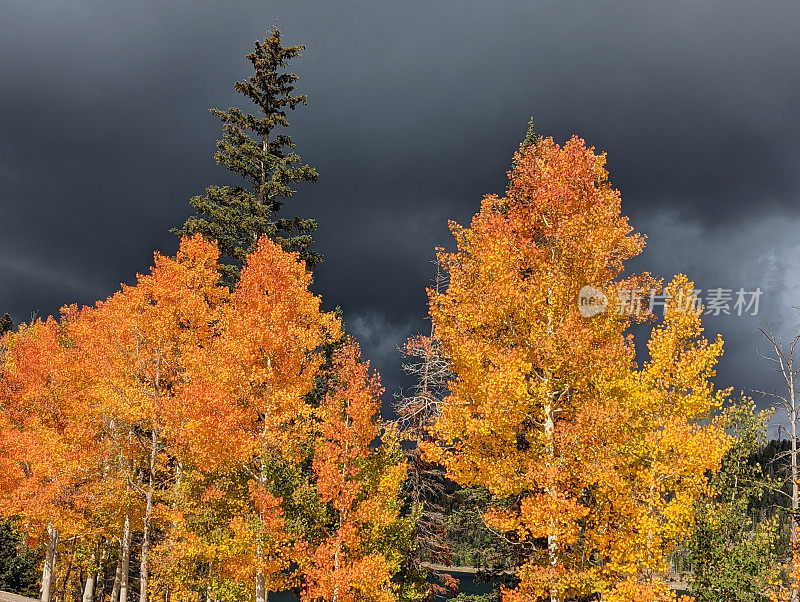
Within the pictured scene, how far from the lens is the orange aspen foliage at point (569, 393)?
36.9 ft

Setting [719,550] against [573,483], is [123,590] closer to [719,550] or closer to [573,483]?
[573,483]

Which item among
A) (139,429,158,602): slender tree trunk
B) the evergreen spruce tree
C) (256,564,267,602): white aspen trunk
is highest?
the evergreen spruce tree

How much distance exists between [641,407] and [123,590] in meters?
21.4

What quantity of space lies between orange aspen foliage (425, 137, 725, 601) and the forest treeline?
6 centimetres

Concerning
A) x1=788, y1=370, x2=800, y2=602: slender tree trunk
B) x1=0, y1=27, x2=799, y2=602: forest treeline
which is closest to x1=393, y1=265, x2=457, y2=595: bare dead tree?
x1=0, y1=27, x2=799, y2=602: forest treeline

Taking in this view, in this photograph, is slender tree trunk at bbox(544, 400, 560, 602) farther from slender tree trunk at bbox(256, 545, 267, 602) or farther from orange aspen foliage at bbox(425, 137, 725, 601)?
slender tree trunk at bbox(256, 545, 267, 602)

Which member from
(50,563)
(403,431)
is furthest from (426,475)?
(50,563)

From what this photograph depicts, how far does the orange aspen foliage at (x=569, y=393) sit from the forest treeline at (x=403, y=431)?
0.19 feet

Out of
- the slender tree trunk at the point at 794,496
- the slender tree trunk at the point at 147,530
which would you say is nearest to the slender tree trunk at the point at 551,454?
the slender tree trunk at the point at 794,496

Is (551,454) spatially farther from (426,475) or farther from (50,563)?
(50,563)

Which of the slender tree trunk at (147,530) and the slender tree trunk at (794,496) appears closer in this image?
the slender tree trunk at (794,496)

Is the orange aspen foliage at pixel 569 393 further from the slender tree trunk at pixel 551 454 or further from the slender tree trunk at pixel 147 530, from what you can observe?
the slender tree trunk at pixel 147 530

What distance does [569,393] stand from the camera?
13336mm

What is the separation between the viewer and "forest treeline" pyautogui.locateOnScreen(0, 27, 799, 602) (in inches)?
460
